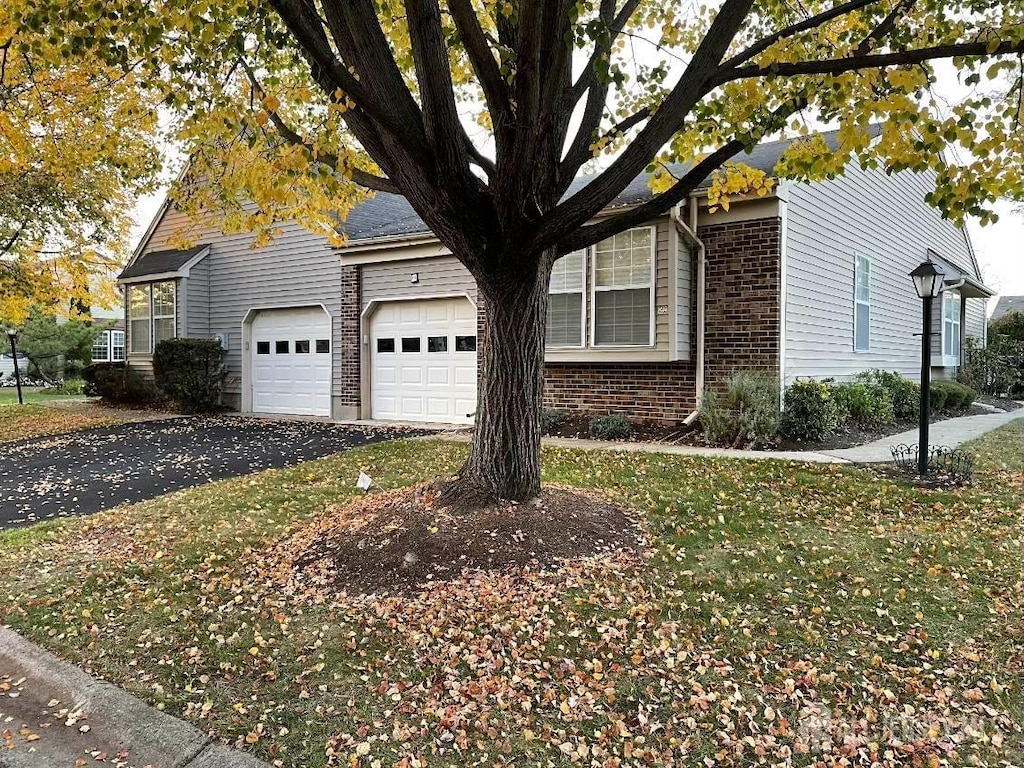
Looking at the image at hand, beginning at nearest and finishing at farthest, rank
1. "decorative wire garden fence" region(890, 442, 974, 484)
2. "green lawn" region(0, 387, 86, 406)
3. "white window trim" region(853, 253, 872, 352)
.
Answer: "decorative wire garden fence" region(890, 442, 974, 484) → "white window trim" region(853, 253, 872, 352) → "green lawn" region(0, 387, 86, 406)

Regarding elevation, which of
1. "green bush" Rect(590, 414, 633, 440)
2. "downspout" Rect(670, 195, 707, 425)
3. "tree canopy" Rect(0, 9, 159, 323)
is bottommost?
"green bush" Rect(590, 414, 633, 440)

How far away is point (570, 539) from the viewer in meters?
4.36

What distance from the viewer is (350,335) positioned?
1265 centimetres

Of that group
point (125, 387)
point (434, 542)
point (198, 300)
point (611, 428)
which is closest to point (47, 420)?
point (125, 387)

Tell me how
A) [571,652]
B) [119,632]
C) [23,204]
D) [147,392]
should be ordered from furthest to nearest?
[147,392]
[23,204]
[119,632]
[571,652]

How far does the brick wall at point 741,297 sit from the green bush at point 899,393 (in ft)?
11.5

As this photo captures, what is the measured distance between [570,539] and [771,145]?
9.78m

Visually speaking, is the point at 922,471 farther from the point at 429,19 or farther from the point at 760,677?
the point at 429,19

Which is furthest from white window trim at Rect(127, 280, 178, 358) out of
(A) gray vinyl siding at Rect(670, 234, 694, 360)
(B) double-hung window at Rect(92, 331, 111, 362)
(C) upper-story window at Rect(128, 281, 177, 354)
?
(B) double-hung window at Rect(92, 331, 111, 362)

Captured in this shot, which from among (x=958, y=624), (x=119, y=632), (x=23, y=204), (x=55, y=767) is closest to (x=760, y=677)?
Result: (x=958, y=624)

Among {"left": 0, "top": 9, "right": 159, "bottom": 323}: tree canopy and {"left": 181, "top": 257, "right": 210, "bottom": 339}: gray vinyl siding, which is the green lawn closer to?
{"left": 0, "top": 9, "right": 159, "bottom": 323}: tree canopy

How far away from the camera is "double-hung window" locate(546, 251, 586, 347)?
9672mm

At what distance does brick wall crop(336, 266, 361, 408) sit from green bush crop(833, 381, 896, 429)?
28.1 ft

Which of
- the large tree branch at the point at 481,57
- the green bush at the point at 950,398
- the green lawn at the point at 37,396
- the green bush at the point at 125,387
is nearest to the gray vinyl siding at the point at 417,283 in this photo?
the green bush at the point at 125,387
